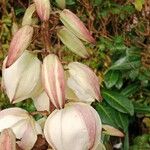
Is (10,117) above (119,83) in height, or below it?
above

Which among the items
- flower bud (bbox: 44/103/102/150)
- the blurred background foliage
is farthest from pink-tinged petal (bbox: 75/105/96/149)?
the blurred background foliage

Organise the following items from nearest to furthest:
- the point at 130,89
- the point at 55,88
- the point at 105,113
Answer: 1. the point at 55,88
2. the point at 105,113
3. the point at 130,89

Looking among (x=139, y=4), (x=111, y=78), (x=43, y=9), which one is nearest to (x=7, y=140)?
(x=43, y=9)

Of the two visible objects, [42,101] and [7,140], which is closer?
[7,140]

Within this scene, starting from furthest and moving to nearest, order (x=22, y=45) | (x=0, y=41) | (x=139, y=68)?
(x=0, y=41) → (x=139, y=68) → (x=22, y=45)

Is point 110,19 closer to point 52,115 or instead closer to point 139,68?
point 139,68

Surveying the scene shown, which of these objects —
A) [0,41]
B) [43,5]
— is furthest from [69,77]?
[0,41]

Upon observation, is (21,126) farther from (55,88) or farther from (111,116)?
(111,116)

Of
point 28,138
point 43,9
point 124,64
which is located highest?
point 43,9
